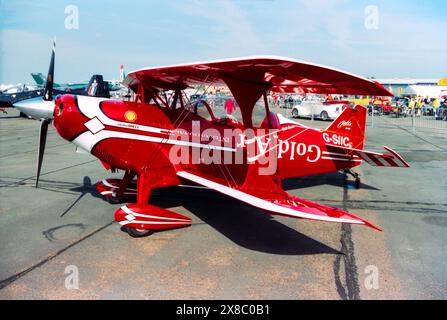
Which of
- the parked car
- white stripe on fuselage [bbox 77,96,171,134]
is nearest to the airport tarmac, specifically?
white stripe on fuselage [bbox 77,96,171,134]

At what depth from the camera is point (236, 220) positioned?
5484 mm

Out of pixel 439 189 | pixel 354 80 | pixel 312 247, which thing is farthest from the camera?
pixel 439 189

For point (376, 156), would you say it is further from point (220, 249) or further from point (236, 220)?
point (220, 249)

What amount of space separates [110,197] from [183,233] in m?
1.98

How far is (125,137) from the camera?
5.12 metres

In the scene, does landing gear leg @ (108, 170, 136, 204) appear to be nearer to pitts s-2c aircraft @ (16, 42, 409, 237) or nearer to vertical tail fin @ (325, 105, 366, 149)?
pitts s-2c aircraft @ (16, 42, 409, 237)

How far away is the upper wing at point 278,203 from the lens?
12.6ft

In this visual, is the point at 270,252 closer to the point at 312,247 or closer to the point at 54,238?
the point at 312,247

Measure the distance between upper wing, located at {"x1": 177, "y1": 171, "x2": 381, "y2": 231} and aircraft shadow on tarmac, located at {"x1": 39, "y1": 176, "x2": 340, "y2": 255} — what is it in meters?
0.53

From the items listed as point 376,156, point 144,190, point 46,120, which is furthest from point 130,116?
point 376,156

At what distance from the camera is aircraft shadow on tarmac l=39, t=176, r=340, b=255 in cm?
448

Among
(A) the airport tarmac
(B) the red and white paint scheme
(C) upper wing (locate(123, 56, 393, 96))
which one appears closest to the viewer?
(A) the airport tarmac

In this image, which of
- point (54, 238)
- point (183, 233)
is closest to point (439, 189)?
point (183, 233)

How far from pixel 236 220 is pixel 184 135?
1.57 metres
